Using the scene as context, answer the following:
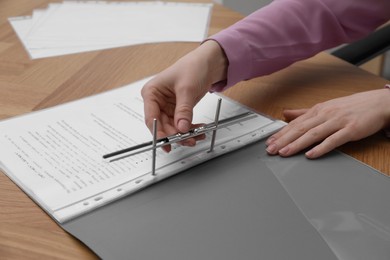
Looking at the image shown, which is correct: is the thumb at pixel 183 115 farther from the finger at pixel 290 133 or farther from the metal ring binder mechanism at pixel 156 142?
the finger at pixel 290 133

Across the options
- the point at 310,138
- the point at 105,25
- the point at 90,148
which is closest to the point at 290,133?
the point at 310,138

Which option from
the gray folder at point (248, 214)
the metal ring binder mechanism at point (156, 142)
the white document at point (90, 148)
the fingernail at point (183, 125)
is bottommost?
the gray folder at point (248, 214)

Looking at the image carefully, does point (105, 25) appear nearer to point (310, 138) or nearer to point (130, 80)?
point (130, 80)

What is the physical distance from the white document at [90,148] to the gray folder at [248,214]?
0.08ft

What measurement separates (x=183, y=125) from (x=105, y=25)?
549 millimetres

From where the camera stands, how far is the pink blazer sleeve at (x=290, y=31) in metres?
0.74

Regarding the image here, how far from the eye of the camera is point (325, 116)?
639mm

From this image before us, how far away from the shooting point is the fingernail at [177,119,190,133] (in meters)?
0.56

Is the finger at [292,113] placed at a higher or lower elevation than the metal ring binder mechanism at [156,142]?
lower

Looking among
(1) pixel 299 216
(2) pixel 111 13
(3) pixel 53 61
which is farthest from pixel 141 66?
(1) pixel 299 216

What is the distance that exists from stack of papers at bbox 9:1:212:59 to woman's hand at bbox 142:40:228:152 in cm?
28

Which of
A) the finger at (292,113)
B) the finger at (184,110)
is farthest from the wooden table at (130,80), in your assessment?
the finger at (184,110)

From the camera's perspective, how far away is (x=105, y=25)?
102 centimetres

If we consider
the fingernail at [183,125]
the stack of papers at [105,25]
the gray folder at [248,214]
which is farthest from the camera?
the stack of papers at [105,25]
